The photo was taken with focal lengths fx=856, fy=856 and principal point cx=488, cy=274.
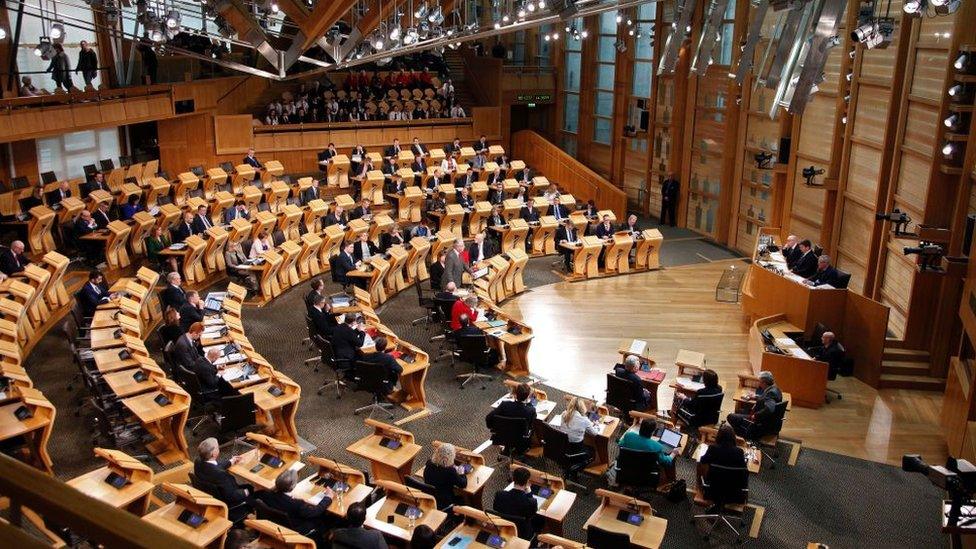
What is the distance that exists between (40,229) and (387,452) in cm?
900

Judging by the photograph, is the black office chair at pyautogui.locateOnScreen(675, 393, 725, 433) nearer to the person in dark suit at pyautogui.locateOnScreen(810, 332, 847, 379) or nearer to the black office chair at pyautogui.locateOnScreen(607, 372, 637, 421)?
the black office chair at pyautogui.locateOnScreen(607, 372, 637, 421)

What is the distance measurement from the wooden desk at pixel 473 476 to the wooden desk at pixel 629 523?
3.75 feet

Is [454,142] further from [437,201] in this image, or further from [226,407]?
[226,407]

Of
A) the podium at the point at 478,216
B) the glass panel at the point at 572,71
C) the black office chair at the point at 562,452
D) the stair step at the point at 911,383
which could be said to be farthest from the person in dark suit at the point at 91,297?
the glass panel at the point at 572,71

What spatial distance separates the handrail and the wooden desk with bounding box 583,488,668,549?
663cm

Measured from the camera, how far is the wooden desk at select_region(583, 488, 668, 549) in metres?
7.34

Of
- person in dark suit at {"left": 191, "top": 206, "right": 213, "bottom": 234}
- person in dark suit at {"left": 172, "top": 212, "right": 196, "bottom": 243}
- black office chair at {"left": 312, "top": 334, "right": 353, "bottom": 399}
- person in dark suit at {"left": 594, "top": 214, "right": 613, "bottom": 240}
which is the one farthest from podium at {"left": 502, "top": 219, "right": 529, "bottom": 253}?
black office chair at {"left": 312, "top": 334, "right": 353, "bottom": 399}

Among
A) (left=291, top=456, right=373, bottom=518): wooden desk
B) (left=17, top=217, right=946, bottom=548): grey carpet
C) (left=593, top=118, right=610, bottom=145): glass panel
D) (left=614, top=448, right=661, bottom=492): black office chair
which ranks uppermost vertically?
(left=593, top=118, right=610, bottom=145): glass panel

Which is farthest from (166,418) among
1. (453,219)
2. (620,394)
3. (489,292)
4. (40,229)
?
(453,219)

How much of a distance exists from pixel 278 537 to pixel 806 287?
9533 millimetres

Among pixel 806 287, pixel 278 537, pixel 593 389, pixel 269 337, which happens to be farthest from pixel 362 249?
pixel 278 537

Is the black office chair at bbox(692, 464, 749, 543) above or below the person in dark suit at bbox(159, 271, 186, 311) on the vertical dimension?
below

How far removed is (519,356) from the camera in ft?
40.7

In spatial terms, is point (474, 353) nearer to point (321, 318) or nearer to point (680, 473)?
point (321, 318)
